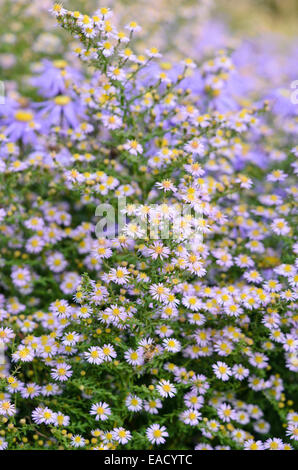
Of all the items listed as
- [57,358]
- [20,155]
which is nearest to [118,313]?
[57,358]

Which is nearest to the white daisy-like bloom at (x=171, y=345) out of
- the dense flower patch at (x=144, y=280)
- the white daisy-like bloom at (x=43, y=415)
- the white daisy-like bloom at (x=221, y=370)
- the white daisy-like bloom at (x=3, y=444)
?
the dense flower patch at (x=144, y=280)

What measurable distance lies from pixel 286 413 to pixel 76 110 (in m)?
1.36

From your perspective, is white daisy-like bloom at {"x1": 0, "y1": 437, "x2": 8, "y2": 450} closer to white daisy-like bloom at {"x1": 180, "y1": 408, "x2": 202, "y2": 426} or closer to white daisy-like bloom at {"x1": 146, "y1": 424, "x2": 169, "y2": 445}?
white daisy-like bloom at {"x1": 146, "y1": 424, "x2": 169, "y2": 445}

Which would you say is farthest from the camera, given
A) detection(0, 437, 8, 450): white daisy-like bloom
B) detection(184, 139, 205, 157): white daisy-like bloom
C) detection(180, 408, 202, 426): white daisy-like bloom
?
detection(184, 139, 205, 157): white daisy-like bloom

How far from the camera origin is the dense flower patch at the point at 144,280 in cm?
132

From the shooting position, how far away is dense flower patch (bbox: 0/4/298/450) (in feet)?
4.33

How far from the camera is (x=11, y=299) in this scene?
167 cm

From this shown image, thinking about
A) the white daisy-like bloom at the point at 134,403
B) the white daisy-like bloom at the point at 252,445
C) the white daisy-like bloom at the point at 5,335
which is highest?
the white daisy-like bloom at the point at 5,335

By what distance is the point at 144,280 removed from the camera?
131 cm

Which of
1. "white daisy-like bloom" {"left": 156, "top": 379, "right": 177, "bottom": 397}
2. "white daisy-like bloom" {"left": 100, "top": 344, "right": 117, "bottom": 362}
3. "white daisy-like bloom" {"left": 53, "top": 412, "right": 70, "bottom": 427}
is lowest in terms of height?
"white daisy-like bloom" {"left": 53, "top": 412, "right": 70, "bottom": 427}

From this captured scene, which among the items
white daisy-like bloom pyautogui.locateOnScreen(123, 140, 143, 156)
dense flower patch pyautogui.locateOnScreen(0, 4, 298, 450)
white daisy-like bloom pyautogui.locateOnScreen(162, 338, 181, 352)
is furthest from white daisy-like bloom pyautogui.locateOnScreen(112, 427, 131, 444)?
white daisy-like bloom pyautogui.locateOnScreen(123, 140, 143, 156)

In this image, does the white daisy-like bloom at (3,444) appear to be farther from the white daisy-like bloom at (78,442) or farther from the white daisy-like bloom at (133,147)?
the white daisy-like bloom at (133,147)
